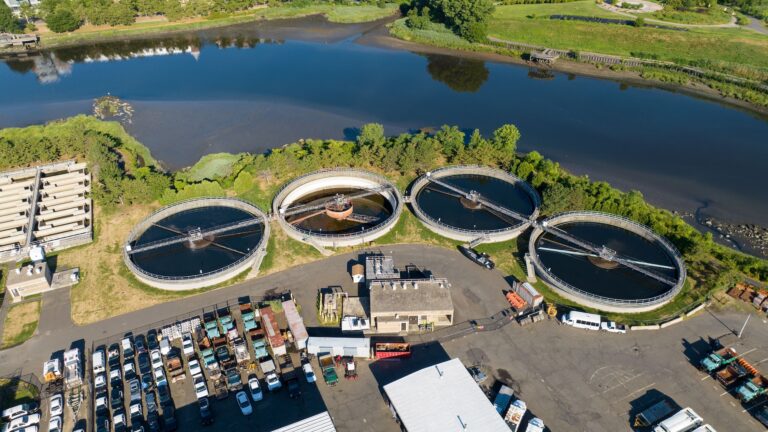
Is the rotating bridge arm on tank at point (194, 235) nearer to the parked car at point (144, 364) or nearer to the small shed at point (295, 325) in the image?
the small shed at point (295, 325)

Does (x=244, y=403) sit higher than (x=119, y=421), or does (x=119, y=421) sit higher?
(x=244, y=403)

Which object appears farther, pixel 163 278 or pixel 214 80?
pixel 214 80

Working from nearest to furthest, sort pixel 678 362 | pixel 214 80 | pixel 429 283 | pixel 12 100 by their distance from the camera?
pixel 678 362, pixel 429 283, pixel 12 100, pixel 214 80

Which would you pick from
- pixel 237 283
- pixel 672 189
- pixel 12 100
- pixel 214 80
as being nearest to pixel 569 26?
pixel 672 189

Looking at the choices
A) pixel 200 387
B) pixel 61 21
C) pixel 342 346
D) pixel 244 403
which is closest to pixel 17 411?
pixel 200 387

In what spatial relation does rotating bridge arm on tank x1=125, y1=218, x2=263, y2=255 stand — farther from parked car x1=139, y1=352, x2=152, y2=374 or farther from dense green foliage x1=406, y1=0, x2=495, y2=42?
dense green foliage x1=406, y1=0, x2=495, y2=42

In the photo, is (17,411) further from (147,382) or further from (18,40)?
(18,40)

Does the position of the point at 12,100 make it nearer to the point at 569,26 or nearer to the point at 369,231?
the point at 369,231
